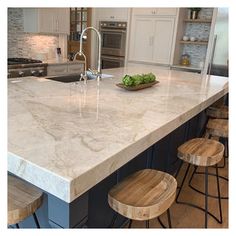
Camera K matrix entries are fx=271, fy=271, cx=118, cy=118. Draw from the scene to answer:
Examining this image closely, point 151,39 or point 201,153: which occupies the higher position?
point 151,39

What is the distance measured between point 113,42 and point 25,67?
218 centimetres

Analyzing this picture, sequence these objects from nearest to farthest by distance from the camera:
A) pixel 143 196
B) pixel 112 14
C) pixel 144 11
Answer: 1. pixel 143 196
2. pixel 144 11
3. pixel 112 14

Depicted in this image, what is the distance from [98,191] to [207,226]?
105 cm

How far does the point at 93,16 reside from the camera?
5.94m

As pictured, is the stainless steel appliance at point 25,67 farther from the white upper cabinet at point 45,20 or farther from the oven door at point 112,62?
the oven door at point 112,62

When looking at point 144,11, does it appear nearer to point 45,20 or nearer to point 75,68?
point 75,68

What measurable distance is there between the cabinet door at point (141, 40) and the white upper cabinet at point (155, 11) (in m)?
0.11

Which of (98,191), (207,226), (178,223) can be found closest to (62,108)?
(98,191)

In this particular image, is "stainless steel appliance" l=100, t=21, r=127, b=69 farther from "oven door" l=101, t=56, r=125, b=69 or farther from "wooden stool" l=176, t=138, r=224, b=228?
"wooden stool" l=176, t=138, r=224, b=228

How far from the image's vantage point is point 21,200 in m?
1.10

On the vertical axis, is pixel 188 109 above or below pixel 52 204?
above

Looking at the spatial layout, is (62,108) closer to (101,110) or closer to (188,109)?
(101,110)

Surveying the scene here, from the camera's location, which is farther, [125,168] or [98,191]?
[125,168]

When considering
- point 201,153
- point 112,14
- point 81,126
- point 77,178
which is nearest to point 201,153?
point 201,153
